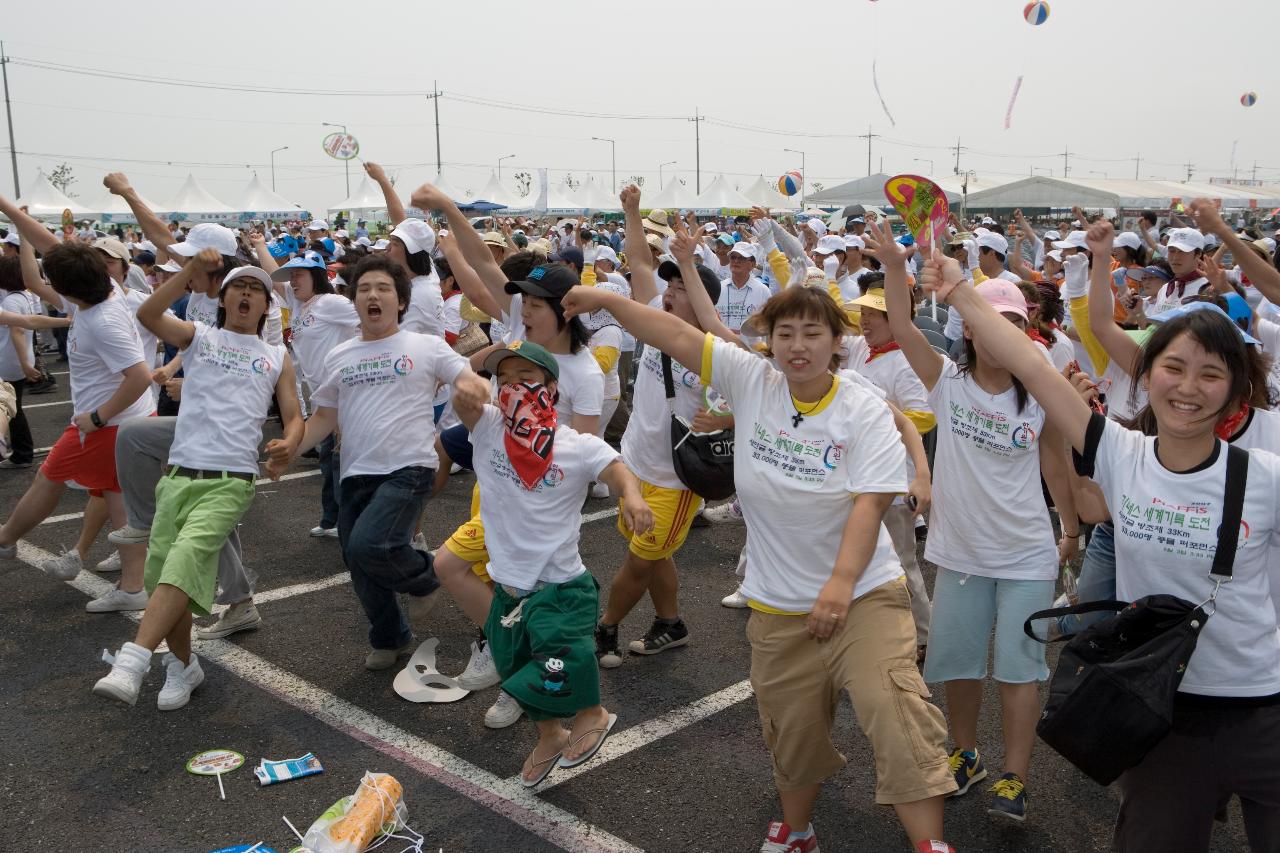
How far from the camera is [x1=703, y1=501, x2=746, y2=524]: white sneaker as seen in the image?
779cm

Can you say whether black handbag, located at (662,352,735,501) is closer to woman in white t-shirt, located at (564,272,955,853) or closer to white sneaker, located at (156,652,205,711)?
woman in white t-shirt, located at (564,272,955,853)

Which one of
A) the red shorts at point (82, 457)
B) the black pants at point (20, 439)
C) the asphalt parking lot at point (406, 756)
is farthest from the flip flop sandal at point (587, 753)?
the black pants at point (20, 439)

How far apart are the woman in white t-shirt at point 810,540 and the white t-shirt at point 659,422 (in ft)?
5.48

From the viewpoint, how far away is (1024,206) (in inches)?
2261

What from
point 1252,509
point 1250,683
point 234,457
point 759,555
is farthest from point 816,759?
point 234,457

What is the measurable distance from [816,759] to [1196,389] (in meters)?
1.59

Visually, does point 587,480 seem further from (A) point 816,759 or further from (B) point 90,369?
(B) point 90,369

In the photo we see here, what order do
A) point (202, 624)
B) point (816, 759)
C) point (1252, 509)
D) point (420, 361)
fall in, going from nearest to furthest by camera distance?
point (1252, 509) → point (816, 759) → point (420, 361) → point (202, 624)

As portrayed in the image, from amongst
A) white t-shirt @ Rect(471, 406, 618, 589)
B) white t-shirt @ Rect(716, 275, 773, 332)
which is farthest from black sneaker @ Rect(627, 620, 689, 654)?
white t-shirt @ Rect(716, 275, 773, 332)

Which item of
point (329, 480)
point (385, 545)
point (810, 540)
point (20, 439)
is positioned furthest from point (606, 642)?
point (20, 439)

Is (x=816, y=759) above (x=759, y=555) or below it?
below

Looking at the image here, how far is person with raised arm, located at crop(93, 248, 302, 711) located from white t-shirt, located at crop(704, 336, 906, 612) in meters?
2.30

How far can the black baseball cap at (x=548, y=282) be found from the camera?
4660mm

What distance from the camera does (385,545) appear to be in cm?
472
